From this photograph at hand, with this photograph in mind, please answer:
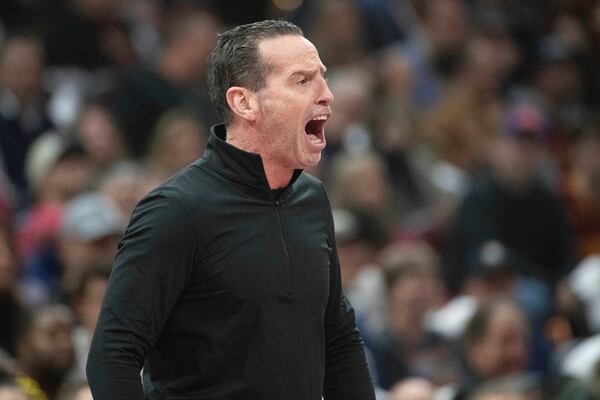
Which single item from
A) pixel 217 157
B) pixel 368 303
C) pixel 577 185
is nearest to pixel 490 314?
pixel 368 303

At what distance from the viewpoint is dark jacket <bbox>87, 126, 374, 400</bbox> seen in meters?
2.49

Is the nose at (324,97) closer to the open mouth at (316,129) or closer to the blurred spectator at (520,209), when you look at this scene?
the open mouth at (316,129)

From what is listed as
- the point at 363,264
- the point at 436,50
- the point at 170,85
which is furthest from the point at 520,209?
the point at 170,85

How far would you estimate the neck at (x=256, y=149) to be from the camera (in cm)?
272

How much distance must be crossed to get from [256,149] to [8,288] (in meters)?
3.22

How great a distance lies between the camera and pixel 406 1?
955 cm

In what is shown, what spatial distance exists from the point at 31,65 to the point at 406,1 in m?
3.05

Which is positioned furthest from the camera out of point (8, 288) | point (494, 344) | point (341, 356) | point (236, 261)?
point (8, 288)

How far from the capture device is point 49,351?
513 cm

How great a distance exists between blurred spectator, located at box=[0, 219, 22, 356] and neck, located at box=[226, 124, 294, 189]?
302cm

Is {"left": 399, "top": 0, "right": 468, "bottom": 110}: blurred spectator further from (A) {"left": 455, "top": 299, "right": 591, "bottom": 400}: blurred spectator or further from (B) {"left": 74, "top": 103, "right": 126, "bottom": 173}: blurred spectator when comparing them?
(A) {"left": 455, "top": 299, "right": 591, "bottom": 400}: blurred spectator

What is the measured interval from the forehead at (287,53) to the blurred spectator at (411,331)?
10.4ft

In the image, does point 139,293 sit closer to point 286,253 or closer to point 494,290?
point 286,253

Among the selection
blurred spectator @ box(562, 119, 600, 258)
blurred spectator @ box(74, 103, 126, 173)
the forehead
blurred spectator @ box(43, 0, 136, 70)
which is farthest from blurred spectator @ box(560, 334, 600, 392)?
blurred spectator @ box(43, 0, 136, 70)
